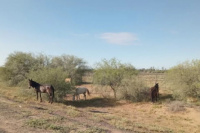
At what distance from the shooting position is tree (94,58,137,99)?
1925cm

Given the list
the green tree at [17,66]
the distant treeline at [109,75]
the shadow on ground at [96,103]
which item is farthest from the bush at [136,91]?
the green tree at [17,66]

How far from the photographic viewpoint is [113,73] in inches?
755

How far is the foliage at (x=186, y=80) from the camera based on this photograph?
51.1 feet

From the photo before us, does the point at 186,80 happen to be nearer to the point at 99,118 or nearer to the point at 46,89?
the point at 99,118

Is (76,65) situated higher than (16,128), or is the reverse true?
(76,65)

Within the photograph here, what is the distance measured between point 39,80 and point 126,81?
8.39 metres

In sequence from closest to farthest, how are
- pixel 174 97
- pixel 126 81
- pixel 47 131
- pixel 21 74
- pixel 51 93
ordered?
pixel 47 131
pixel 51 93
pixel 174 97
pixel 126 81
pixel 21 74

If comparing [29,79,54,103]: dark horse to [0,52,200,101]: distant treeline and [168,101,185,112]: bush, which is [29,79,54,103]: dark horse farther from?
[168,101,185,112]: bush

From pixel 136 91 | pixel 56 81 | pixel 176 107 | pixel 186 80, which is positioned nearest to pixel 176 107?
pixel 176 107

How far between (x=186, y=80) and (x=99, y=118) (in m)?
9.64

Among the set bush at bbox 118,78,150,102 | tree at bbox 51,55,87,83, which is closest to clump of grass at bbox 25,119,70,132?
Answer: bush at bbox 118,78,150,102

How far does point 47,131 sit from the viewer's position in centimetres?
709

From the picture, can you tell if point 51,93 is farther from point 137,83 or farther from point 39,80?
point 137,83

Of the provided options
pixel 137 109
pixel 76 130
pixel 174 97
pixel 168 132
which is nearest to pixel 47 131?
pixel 76 130
